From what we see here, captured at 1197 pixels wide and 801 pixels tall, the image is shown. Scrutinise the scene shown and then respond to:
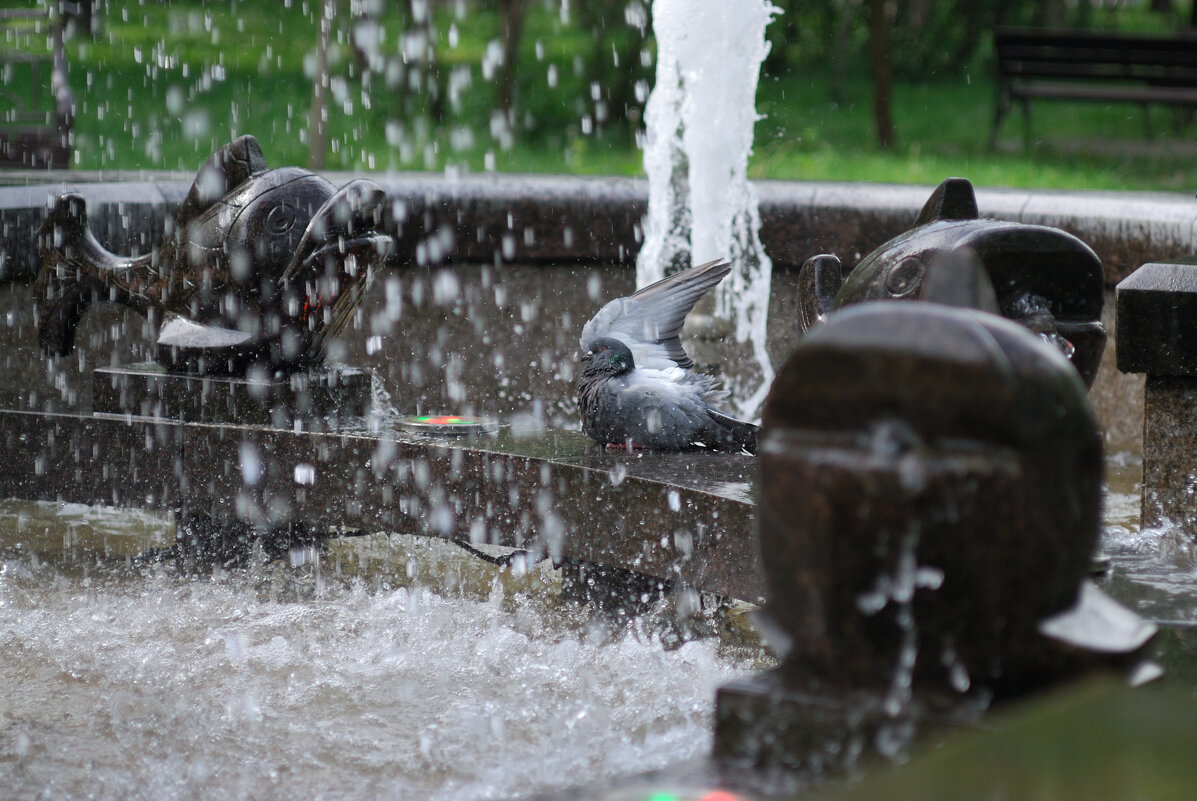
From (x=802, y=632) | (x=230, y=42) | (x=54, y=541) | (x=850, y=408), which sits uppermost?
(x=230, y=42)

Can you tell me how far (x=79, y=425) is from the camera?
14.7 feet

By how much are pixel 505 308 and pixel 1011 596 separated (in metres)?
4.95

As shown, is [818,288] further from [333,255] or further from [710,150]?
[710,150]

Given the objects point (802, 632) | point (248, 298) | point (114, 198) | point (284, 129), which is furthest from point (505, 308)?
point (284, 129)

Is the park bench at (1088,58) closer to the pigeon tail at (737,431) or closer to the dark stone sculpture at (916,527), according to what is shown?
the pigeon tail at (737,431)

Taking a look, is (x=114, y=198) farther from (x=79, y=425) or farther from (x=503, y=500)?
(x=503, y=500)

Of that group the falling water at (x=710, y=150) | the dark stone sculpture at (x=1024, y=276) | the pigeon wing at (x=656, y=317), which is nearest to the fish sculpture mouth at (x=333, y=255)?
the pigeon wing at (x=656, y=317)

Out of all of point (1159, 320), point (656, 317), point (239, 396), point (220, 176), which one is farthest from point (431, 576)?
point (1159, 320)

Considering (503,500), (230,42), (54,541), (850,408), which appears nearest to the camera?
(850,408)

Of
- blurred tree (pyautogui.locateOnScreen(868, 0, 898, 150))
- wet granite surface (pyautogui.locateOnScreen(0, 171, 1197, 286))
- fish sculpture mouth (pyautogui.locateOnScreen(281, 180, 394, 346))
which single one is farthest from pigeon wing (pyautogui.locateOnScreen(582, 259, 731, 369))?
blurred tree (pyautogui.locateOnScreen(868, 0, 898, 150))

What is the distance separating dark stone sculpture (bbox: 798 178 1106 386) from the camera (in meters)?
2.99

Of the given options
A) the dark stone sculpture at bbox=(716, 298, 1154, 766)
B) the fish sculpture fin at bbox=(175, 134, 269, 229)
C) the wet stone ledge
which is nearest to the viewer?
the dark stone sculpture at bbox=(716, 298, 1154, 766)

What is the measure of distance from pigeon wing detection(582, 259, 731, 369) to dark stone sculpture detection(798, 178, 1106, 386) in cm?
98

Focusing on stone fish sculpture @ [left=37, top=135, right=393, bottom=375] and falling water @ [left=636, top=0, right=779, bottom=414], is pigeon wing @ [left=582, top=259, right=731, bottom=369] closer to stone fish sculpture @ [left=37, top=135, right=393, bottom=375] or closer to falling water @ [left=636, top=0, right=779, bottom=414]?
stone fish sculpture @ [left=37, top=135, right=393, bottom=375]
